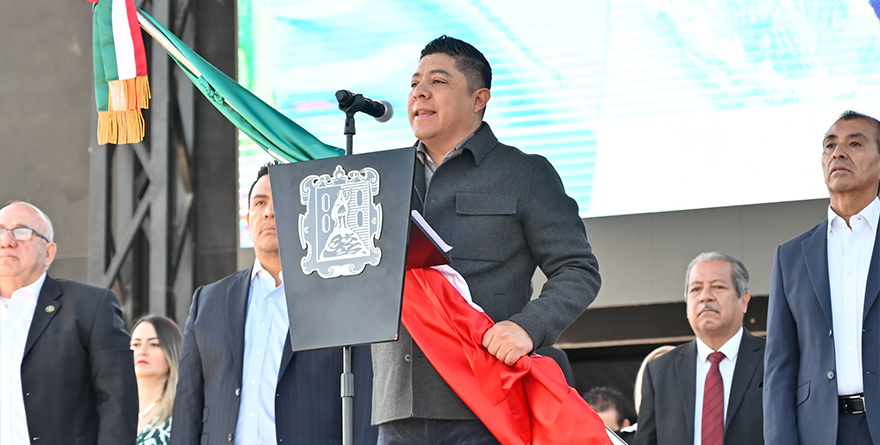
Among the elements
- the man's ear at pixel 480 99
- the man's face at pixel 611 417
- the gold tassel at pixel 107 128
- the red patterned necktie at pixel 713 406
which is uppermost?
the gold tassel at pixel 107 128

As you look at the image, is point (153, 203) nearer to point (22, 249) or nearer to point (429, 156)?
point (22, 249)

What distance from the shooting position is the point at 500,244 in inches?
98.3

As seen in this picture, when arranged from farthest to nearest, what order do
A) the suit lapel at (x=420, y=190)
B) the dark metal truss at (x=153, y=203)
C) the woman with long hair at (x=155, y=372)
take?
the dark metal truss at (x=153, y=203) → the woman with long hair at (x=155, y=372) → the suit lapel at (x=420, y=190)

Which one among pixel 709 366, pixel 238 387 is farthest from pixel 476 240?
pixel 709 366

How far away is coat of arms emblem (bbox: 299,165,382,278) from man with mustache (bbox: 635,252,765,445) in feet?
7.31

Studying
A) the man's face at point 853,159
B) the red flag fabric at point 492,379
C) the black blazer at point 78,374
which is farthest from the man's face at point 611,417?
the red flag fabric at point 492,379

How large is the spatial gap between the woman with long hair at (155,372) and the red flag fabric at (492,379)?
2.73 m

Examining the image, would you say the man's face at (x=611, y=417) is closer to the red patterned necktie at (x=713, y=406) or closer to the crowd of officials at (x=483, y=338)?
the crowd of officials at (x=483, y=338)

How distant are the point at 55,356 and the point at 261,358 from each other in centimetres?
80

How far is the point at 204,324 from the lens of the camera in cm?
339

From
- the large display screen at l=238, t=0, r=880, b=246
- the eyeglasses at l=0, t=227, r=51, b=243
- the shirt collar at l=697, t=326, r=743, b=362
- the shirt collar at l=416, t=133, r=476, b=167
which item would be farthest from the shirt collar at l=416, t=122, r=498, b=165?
the large display screen at l=238, t=0, r=880, b=246

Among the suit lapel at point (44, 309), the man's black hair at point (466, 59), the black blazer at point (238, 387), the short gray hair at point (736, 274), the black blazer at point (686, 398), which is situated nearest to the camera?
the man's black hair at point (466, 59)

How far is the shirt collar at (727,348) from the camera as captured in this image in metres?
4.18

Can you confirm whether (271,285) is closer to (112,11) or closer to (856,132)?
(112,11)
